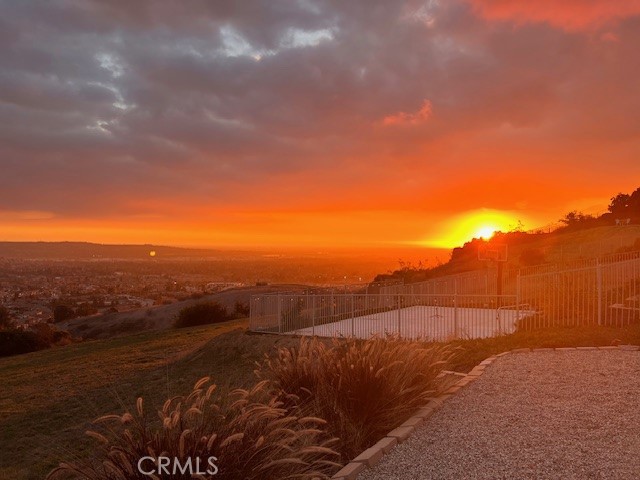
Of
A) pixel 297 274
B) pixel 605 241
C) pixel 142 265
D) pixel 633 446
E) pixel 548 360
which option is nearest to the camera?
pixel 633 446

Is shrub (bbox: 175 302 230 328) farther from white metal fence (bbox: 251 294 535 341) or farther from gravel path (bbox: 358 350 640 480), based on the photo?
gravel path (bbox: 358 350 640 480)

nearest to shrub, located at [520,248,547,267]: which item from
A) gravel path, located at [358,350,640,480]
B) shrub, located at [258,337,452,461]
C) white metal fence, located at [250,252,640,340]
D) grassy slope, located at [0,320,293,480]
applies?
white metal fence, located at [250,252,640,340]

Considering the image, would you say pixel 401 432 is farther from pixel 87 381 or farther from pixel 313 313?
pixel 87 381

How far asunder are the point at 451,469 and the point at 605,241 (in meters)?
40.5

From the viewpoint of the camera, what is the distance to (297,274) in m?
91.6

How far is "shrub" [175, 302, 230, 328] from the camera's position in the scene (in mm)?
34750

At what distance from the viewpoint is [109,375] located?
61.1 ft

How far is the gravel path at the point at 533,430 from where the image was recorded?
18.6ft

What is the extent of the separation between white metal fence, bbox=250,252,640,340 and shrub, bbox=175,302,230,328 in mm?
13990

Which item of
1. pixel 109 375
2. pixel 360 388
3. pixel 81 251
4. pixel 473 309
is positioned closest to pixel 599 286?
pixel 473 309

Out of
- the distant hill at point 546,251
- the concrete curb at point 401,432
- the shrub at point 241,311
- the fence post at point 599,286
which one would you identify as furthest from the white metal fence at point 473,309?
the shrub at point 241,311

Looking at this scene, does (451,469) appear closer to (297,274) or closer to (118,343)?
(118,343)

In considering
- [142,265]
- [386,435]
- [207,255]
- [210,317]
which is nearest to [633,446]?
[386,435]

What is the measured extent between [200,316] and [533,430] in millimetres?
29820
